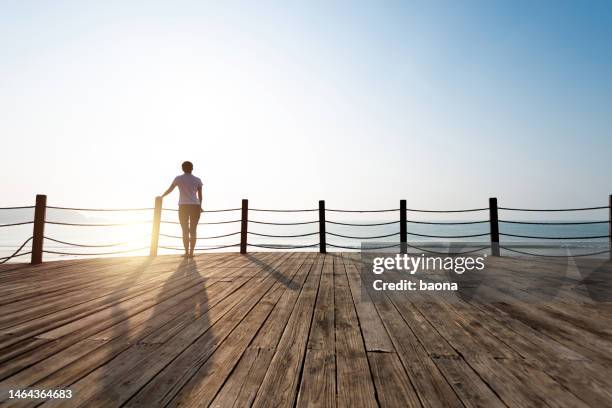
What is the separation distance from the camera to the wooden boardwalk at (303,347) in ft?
3.86

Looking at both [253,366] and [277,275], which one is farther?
[277,275]

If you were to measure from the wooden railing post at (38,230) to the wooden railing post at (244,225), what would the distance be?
332 centimetres

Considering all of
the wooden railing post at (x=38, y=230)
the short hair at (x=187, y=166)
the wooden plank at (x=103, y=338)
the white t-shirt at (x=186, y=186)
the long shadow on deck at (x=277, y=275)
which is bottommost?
the long shadow on deck at (x=277, y=275)

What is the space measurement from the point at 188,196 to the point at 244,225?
1.68m

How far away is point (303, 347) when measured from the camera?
162 cm

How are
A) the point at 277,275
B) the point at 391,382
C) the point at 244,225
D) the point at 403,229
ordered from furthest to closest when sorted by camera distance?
the point at 244,225 → the point at 403,229 → the point at 277,275 → the point at 391,382

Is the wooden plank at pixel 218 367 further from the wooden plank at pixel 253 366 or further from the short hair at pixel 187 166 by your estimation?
the short hair at pixel 187 166

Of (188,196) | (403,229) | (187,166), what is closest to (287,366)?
(188,196)

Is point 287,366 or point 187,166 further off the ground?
point 187,166

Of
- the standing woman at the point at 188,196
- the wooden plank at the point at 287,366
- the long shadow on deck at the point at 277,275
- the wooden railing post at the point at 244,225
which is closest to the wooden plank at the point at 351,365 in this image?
the wooden plank at the point at 287,366

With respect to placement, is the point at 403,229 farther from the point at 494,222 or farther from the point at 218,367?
the point at 218,367

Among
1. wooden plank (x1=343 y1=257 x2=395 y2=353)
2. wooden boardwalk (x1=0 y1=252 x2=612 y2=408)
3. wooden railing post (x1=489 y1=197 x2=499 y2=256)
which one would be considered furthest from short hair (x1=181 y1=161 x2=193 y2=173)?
wooden railing post (x1=489 y1=197 x2=499 y2=256)

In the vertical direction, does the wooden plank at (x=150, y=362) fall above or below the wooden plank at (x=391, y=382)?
below

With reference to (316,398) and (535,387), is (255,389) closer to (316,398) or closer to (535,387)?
(316,398)
